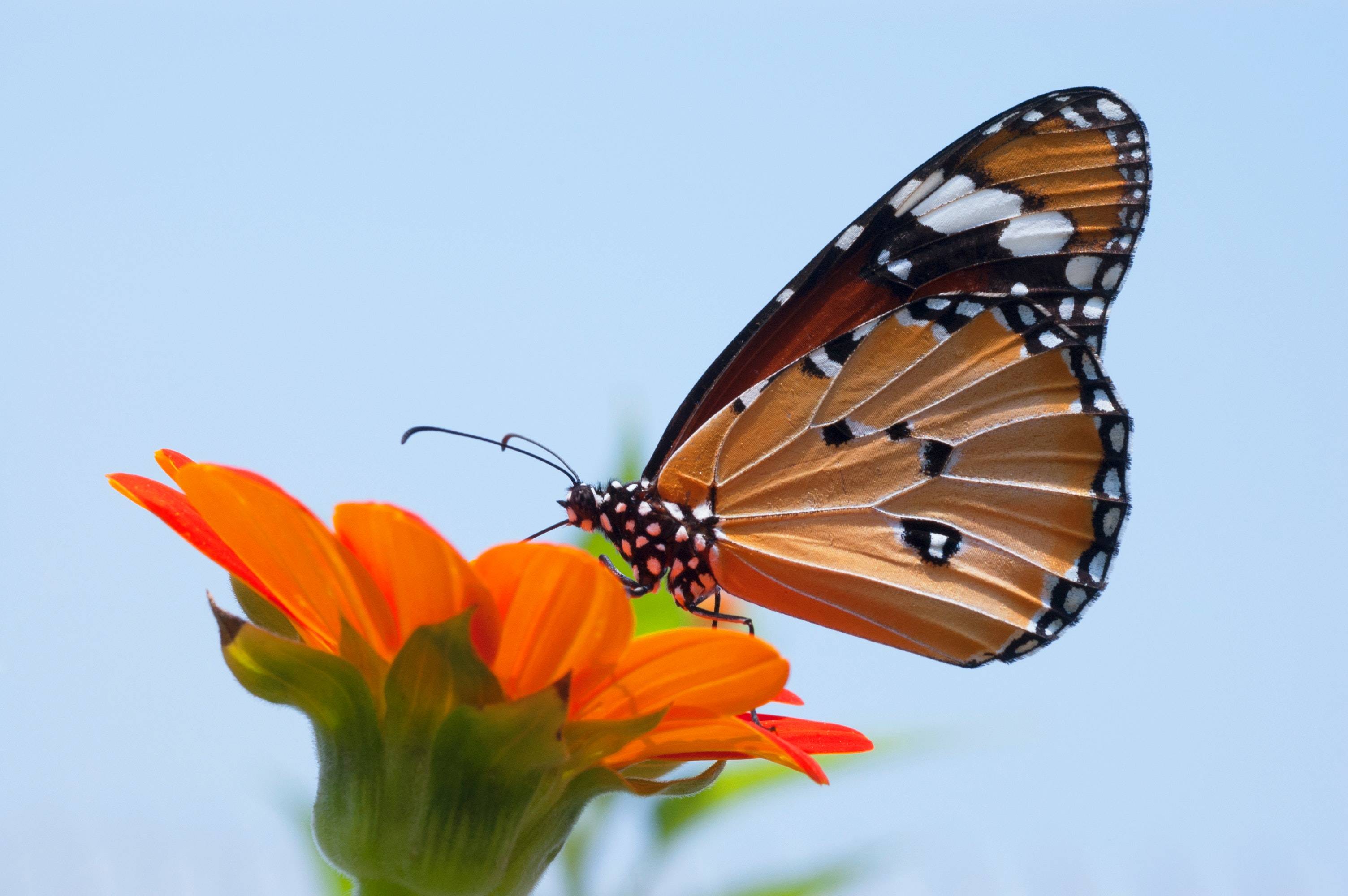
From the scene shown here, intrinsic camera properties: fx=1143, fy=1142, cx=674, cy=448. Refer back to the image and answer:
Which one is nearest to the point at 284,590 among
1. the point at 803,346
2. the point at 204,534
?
the point at 204,534

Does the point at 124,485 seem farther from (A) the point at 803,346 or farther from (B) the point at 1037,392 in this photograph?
(B) the point at 1037,392

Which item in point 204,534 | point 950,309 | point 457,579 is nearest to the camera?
point 457,579

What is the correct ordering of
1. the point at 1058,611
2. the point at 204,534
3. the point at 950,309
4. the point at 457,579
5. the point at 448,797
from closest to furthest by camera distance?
the point at 457,579, the point at 448,797, the point at 204,534, the point at 1058,611, the point at 950,309

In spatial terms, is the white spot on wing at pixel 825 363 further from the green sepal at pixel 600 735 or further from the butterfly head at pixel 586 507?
the green sepal at pixel 600 735

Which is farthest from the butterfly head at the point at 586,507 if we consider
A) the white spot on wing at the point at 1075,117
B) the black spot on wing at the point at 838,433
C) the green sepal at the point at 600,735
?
the white spot on wing at the point at 1075,117

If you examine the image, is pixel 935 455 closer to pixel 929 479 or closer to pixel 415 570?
pixel 929 479

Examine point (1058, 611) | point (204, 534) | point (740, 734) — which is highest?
point (204, 534)

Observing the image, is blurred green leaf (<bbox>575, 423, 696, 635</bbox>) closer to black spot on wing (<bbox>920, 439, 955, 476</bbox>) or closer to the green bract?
black spot on wing (<bbox>920, 439, 955, 476</bbox>)
